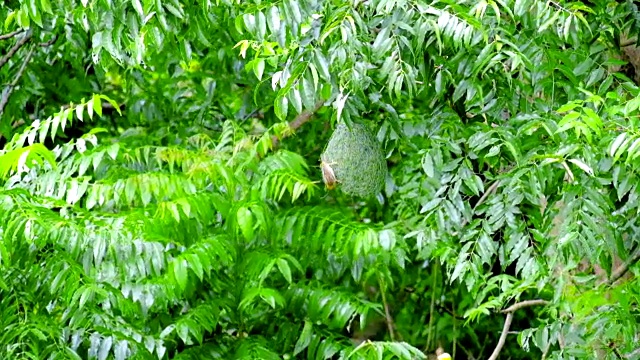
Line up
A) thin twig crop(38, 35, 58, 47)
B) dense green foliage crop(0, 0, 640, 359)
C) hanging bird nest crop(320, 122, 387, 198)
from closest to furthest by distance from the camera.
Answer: dense green foliage crop(0, 0, 640, 359), hanging bird nest crop(320, 122, 387, 198), thin twig crop(38, 35, 58, 47)

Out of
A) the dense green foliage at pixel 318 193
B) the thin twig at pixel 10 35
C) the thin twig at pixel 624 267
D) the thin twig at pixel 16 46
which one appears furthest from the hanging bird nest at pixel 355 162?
the thin twig at pixel 16 46

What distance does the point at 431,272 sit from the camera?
20.5 ft

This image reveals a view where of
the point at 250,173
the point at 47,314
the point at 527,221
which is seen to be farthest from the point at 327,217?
the point at 47,314

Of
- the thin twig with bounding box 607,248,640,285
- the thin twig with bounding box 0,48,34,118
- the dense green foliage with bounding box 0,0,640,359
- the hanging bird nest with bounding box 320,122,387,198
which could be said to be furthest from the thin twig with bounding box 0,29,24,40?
the thin twig with bounding box 607,248,640,285

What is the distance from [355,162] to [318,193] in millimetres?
1837

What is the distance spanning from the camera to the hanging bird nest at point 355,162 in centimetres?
331

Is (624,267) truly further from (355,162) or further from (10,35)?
(10,35)

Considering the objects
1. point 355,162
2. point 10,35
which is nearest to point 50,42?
point 10,35

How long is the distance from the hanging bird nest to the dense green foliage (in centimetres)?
3

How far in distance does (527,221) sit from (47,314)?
1621 millimetres

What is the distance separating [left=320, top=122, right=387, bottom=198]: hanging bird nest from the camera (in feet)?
10.9

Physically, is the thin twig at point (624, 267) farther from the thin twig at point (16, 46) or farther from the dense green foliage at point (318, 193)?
the thin twig at point (16, 46)

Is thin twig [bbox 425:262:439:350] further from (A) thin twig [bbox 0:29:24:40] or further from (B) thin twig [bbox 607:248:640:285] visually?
(A) thin twig [bbox 0:29:24:40]

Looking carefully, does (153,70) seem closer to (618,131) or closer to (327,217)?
(327,217)
